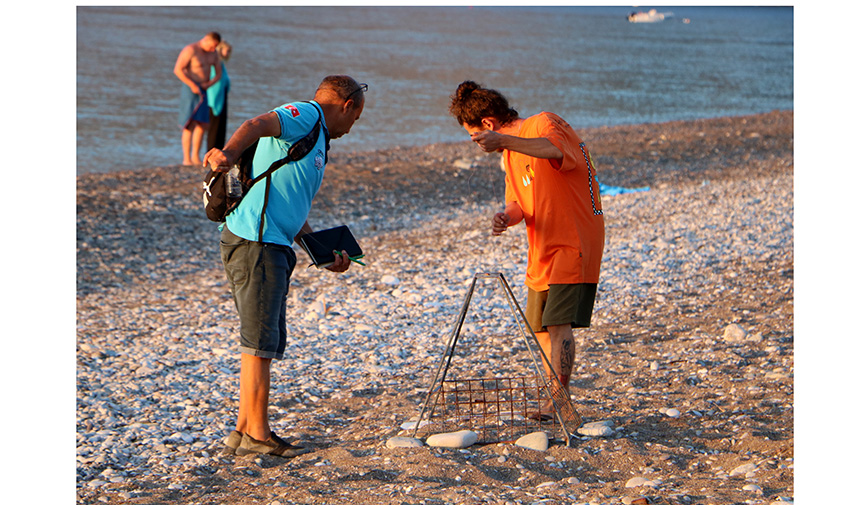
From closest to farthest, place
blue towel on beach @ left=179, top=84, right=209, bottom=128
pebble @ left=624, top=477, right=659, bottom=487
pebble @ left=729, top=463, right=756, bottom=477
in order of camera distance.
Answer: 1. pebble @ left=624, top=477, right=659, bottom=487
2. pebble @ left=729, top=463, right=756, bottom=477
3. blue towel on beach @ left=179, top=84, right=209, bottom=128

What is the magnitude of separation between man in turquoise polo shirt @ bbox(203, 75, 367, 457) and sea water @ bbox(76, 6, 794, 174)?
30.6 feet

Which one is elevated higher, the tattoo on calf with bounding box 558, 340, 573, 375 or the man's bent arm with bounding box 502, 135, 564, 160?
the man's bent arm with bounding box 502, 135, 564, 160

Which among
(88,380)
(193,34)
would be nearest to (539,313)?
(88,380)

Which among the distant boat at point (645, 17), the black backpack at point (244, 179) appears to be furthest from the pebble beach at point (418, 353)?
the distant boat at point (645, 17)

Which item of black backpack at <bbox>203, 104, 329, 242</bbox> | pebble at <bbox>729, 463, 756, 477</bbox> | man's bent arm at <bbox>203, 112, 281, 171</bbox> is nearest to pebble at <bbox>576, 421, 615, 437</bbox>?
pebble at <bbox>729, 463, 756, 477</bbox>

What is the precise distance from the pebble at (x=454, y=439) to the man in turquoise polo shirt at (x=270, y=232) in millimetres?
686

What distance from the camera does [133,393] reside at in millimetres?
5164

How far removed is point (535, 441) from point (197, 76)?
8.68 meters

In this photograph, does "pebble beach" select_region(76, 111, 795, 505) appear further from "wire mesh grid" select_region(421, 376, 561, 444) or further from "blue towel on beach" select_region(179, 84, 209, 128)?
"blue towel on beach" select_region(179, 84, 209, 128)

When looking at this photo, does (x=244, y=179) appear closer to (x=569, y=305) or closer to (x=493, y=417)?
(x=569, y=305)

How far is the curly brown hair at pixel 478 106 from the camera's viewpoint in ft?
13.9

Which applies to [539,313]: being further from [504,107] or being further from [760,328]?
[760,328]

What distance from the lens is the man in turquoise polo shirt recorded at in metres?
3.90

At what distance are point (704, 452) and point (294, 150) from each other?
2479mm
